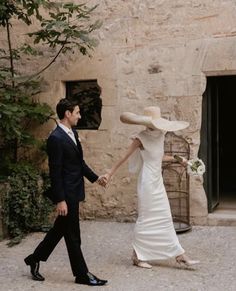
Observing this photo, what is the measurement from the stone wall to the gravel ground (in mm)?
578

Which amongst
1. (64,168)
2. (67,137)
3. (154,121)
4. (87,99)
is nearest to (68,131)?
(67,137)

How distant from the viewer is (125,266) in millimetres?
5043

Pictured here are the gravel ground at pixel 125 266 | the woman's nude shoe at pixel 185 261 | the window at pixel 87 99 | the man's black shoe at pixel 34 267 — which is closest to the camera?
the gravel ground at pixel 125 266

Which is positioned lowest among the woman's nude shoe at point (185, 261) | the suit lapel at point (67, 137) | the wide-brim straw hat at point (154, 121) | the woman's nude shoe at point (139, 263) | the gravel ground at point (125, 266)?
the gravel ground at point (125, 266)

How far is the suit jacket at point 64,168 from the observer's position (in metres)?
4.38

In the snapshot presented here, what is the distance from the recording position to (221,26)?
6.36m

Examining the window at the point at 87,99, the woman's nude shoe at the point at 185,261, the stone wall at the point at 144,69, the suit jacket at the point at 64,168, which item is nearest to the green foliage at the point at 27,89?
the stone wall at the point at 144,69

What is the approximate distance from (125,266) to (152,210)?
620 mm

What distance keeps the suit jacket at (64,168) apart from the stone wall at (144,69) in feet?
7.79

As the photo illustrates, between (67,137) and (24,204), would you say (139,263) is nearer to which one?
(67,137)

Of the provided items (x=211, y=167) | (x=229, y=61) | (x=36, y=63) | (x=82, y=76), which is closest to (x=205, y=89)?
(x=229, y=61)

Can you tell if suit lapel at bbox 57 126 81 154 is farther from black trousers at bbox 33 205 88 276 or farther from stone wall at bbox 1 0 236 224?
stone wall at bbox 1 0 236 224

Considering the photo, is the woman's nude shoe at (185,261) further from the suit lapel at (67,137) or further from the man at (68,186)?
the suit lapel at (67,137)

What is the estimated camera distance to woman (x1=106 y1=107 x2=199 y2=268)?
4.88m
